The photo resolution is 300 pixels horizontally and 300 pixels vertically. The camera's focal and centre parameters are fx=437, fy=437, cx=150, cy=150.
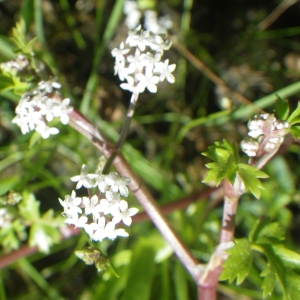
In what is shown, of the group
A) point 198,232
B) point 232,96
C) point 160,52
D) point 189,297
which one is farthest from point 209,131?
point 160,52

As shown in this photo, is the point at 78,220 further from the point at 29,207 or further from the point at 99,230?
the point at 29,207

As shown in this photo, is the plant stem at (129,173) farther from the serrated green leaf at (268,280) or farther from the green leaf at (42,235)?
the green leaf at (42,235)

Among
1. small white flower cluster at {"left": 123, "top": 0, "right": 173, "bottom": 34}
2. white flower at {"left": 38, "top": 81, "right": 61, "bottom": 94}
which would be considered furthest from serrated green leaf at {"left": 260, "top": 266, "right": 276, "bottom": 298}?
small white flower cluster at {"left": 123, "top": 0, "right": 173, "bottom": 34}

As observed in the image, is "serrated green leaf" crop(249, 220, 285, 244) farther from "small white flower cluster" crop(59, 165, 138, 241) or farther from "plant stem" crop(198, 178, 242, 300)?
"small white flower cluster" crop(59, 165, 138, 241)

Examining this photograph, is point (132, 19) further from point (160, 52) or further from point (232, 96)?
point (160, 52)

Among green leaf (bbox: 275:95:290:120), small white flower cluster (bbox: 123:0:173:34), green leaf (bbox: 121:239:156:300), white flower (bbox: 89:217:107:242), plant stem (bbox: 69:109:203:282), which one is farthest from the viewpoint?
small white flower cluster (bbox: 123:0:173:34)

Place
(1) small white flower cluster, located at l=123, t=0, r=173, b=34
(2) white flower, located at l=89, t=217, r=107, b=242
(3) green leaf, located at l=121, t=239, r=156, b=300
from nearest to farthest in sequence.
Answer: (2) white flower, located at l=89, t=217, r=107, b=242
(3) green leaf, located at l=121, t=239, r=156, b=300
(1) small white flower cluster, located at l=123, t=0, r=173, b=34

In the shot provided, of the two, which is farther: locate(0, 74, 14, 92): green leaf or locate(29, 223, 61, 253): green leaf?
locate(29, 223, 61, 253): green leaf
